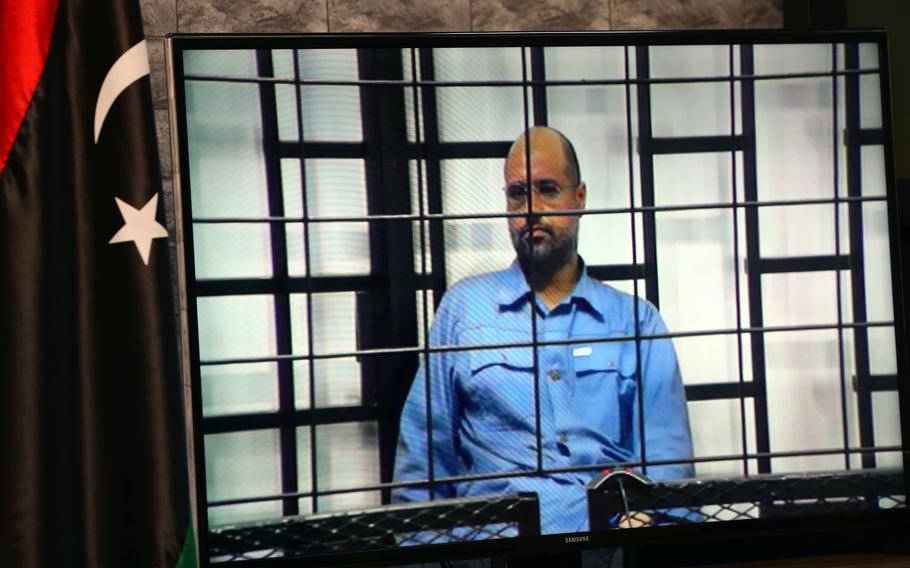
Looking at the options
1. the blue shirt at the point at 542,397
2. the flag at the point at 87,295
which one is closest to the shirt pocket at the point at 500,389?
the blue shirt at the point at 542,397

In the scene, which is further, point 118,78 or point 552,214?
point 552,214

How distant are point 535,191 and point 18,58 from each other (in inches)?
44.5

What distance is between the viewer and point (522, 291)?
2930 mm

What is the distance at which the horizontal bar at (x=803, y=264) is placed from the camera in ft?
9.87

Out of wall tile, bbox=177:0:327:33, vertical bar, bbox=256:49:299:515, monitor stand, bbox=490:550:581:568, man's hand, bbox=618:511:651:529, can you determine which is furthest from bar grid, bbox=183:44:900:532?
wall tile, bbox=177:0:327:33

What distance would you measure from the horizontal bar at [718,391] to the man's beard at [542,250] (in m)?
0.41

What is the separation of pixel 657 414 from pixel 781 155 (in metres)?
0.67

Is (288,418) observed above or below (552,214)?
below

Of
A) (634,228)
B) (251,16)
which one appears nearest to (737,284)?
(634,228)

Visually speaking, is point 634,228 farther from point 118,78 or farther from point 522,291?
point 118,78

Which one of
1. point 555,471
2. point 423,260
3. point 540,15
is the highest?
point 540,15

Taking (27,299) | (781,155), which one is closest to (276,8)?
(27,299)

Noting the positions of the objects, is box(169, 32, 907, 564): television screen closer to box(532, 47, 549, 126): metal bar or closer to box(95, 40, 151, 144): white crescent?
box(532, 47, 549, 126): metal bar

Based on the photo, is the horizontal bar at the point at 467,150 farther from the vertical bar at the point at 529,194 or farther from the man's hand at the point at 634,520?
the man's hand at the point at 634,520
